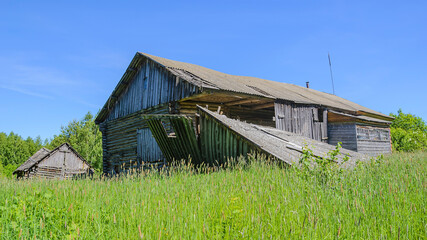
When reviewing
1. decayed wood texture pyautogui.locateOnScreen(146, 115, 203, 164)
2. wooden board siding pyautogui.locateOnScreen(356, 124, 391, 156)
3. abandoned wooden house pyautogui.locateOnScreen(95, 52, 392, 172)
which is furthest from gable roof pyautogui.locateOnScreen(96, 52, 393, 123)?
decayed wood texture pyautogui.locateOnScreen(146, 115, 203, 164)

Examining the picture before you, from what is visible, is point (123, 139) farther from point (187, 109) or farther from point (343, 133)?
point (343, 133)

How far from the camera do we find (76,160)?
1471 inches

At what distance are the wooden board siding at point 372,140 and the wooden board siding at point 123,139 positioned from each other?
15.5m

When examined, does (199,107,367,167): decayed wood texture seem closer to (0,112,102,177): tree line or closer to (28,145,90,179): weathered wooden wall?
(28,145,90,179): weathered wooden wall

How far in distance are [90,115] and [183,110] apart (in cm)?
4677

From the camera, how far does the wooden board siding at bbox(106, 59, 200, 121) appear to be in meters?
14.9

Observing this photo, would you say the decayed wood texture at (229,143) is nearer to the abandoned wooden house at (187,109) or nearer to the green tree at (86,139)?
the abandoned wooden house at (187,109)

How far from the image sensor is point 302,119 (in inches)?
748

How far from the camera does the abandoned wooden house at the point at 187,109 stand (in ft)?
49.4

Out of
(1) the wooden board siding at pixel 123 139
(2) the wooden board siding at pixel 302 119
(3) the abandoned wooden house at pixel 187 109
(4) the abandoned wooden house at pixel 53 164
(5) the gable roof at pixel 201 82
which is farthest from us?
(4) the abandoned wooden house at pixel 53 164

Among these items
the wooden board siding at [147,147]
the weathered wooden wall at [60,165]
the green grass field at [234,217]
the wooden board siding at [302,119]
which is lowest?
the weathered wooden wall at [60,165]

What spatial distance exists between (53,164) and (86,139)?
58.0 ft

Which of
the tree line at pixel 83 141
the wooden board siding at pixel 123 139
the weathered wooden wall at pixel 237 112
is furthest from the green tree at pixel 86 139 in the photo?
the weathered wooden wall at pixel 237 112

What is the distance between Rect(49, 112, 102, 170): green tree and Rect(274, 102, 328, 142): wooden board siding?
3937 cm
